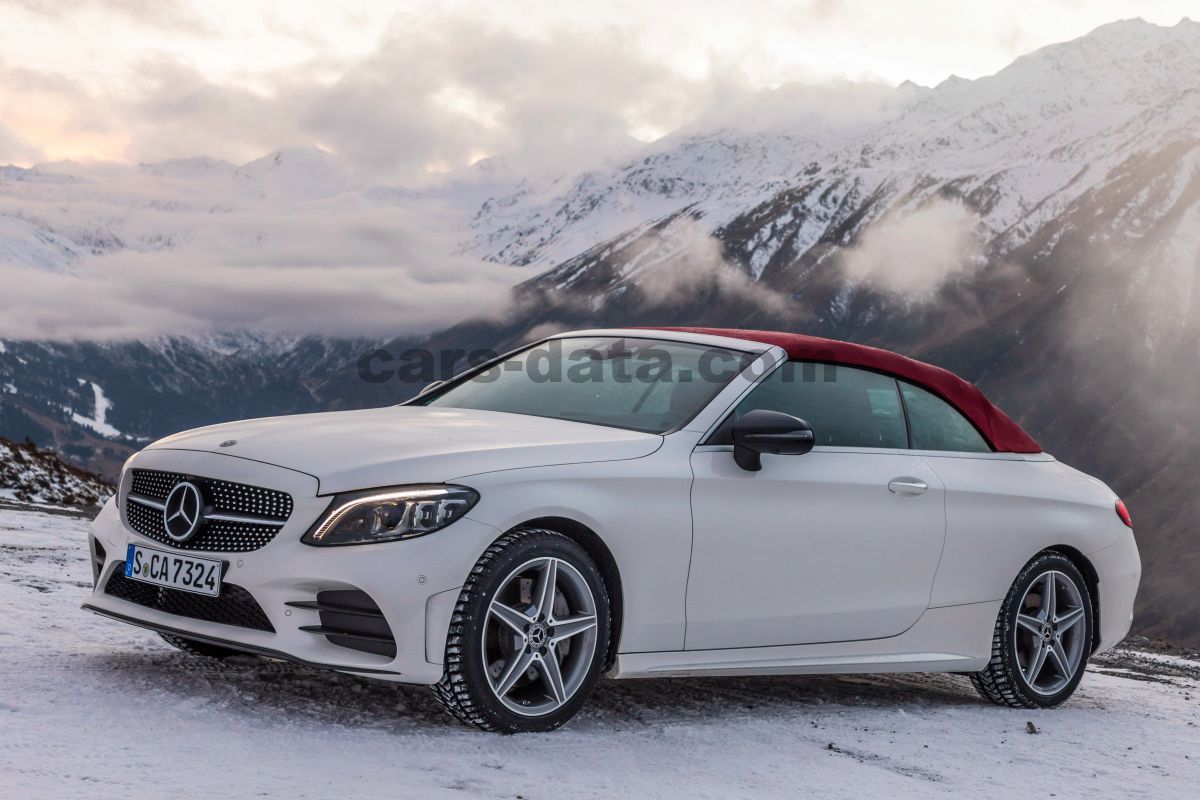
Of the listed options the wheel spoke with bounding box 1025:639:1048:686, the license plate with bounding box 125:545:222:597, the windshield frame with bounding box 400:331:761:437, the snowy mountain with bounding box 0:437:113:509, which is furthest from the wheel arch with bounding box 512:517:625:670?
the snowy mountain with bounding box 0:437:113:509

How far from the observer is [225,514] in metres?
4.41

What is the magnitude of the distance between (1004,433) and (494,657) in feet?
10.2

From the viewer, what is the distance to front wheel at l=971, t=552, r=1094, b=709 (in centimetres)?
606

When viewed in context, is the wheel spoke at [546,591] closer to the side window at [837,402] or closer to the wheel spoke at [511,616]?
the wheel spoke at [511,616]

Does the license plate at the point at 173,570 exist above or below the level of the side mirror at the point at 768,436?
below

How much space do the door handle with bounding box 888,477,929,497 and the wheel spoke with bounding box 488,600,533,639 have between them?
1861mm

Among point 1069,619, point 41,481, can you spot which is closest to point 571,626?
point 1069,619

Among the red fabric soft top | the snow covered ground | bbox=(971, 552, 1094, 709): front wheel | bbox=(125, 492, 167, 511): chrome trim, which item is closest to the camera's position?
the snow covered ground

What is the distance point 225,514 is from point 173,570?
0.99ft

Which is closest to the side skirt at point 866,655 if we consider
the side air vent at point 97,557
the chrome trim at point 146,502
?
the chrome trim at point 146,502

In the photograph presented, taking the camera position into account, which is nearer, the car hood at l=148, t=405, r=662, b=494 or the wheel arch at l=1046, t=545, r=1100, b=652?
the car hood at l=148, t=405, r=662, b=494

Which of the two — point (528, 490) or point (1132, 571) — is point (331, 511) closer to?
point (528, 490)

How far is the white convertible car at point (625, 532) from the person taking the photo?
4219mm

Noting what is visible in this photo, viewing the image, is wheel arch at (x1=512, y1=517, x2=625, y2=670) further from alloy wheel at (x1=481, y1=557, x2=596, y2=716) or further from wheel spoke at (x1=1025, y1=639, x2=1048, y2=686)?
wheel spoke at (x1=1025, y1=639, x2=1048, y2=686)
